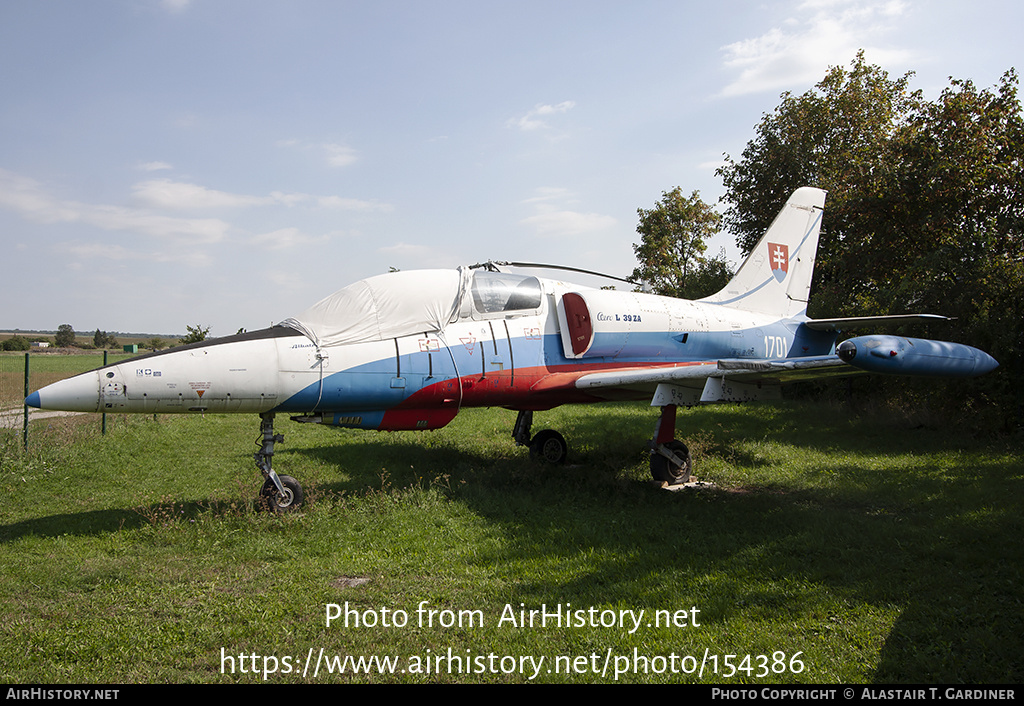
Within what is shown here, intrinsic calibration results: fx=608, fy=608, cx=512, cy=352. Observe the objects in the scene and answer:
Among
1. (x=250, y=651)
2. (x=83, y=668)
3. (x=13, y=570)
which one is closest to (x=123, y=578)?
(x=13, y=570)

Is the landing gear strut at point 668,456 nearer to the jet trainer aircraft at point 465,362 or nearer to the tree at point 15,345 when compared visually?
the jet trainer aircraft at point 465,362

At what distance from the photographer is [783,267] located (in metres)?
12.2

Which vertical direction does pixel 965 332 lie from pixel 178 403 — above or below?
above

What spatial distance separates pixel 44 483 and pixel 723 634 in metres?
9.38

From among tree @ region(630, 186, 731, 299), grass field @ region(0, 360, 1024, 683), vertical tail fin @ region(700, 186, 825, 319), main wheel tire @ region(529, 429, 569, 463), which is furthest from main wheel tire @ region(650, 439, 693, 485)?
tree @ region(630, 186, 731, 299)

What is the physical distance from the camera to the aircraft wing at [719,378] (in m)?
7.53

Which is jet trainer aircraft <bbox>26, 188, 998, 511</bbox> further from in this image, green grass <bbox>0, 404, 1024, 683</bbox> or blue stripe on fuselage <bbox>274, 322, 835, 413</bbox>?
green grass <bbox>0, 404, 1024, 683</bbox>

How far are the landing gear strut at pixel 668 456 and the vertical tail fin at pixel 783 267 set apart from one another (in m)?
3.37

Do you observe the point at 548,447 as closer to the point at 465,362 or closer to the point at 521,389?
the point at 521,389

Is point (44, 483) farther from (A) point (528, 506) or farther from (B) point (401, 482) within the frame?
(A) point (528, 506)

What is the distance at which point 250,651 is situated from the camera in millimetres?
4102

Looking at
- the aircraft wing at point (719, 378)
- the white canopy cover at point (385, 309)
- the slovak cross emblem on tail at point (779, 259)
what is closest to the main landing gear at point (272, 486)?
the white canopy cover at point (385, 309)

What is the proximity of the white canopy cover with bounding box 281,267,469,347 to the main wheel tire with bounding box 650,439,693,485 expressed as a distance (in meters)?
3.75

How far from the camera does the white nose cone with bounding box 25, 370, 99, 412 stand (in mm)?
5738
